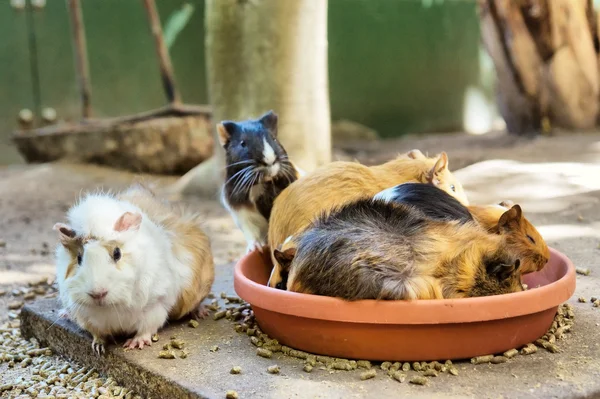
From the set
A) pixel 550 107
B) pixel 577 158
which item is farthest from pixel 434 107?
pixel 577 158

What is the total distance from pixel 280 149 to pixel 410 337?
4.41 feet

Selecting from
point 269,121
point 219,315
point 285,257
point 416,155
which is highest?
point 269,121

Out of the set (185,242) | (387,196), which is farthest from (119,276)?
(387,196)

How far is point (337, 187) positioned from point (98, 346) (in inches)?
43.6

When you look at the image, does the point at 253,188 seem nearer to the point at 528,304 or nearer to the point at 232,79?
the point at 528,304

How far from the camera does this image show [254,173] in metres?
3.12

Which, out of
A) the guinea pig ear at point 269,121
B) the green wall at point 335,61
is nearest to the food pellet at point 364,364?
the guinea pig ear at point 269,121

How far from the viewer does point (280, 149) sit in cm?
321

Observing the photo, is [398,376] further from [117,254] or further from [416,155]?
[416,155]

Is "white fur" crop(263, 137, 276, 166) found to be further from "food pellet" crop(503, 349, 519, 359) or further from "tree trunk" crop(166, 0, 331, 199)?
"tree trunk" crop(166, 0, 331, 199)

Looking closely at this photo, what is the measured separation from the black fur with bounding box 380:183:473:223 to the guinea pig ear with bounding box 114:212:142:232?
92 cm

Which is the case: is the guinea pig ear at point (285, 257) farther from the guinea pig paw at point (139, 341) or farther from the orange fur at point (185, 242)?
the guinea pig paw at point (139, 341)

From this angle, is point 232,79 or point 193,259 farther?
point 232,79

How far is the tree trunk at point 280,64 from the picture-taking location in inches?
217
